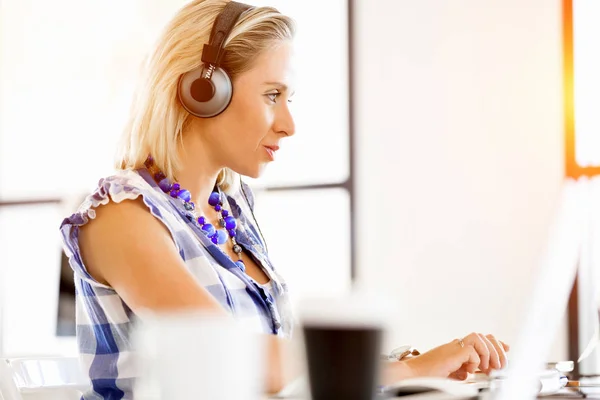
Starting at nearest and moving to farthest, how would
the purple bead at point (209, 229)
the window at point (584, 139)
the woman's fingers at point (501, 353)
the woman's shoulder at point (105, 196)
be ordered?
1. the woman's fingers at point (501, 353)
2. the woman's shoulder at point (105, 196)
3. the purple bead at point (209, 229)
4. the window at point (584, 139)

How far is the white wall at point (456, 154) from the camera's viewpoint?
267 cm

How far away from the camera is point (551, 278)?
62cm

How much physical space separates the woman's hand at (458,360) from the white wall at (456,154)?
161 cm

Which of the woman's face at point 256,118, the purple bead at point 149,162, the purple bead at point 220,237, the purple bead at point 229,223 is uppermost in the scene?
the woman's face at point 256,118

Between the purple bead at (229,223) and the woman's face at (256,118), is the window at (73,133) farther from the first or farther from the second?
the woman's face at (256,118)

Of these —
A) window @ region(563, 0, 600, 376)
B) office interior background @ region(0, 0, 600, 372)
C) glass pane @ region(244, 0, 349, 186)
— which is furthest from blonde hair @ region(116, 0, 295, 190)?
glass pane @ region(244, 0, 349, 186)

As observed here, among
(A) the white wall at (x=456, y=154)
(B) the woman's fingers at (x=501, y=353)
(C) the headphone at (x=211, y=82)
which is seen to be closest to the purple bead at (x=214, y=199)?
(C) the headphone at (x=211, y=82)

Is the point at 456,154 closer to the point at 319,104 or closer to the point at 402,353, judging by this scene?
the point at 319,104

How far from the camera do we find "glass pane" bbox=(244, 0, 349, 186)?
9.97 feet

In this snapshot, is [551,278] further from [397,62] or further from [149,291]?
[397,62]

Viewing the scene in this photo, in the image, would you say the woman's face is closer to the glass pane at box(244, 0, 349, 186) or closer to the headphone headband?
the headphone headband

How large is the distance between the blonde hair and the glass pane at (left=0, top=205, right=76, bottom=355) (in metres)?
2.29

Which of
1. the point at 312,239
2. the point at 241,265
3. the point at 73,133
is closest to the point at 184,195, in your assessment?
the point at 241,265

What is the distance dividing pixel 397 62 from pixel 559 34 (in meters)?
0.55
